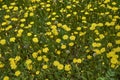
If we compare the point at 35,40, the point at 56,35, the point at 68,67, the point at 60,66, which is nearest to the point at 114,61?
the point at 68,67

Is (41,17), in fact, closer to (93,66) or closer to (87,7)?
(87,7)

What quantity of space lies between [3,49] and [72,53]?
1191 mm

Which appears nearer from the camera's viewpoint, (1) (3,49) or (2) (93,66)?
(2) (93,66)

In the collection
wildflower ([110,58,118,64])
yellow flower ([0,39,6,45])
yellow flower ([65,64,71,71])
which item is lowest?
yellow flower ([65,64,71,71])

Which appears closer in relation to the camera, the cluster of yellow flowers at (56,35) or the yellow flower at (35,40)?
the cluster of yellow flowers at (56,35)

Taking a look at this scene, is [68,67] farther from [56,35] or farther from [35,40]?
[35,40]

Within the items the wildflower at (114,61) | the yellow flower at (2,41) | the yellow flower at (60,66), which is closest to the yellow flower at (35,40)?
the yellow flower at (2,41)

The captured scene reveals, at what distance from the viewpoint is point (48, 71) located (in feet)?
15.1

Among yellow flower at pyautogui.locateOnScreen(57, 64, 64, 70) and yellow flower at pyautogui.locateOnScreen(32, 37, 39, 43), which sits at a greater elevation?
yellow flower at pyautogui.locateOnScreen(32, 37, 39, 43)

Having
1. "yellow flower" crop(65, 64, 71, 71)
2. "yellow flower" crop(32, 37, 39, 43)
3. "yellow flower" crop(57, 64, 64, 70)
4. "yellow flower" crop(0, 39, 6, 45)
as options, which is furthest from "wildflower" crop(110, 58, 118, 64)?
"yellow flower" crop(0, 39, 6, 45)

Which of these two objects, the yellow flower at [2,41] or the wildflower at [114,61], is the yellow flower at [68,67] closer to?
the wildflower at [114,61]

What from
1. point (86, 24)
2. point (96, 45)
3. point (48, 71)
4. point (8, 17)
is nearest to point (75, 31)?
point (86, 24)

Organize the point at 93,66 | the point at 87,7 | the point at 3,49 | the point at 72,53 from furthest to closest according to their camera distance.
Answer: the point at 87,7, the point at 3,49, the point at 72,53, the point at 93,66

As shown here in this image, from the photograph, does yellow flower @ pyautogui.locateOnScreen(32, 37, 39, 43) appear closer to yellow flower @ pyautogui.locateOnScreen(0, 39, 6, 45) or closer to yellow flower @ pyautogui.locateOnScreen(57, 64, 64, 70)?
yellow flower @ pyautogui.locateOnScreen(0, 39, 6, 45)
